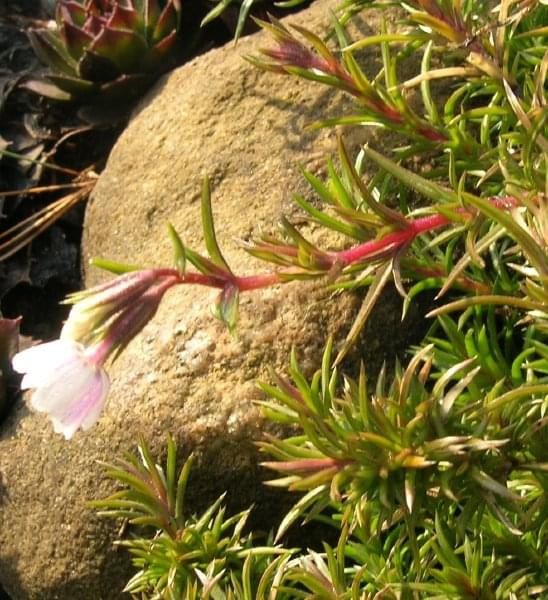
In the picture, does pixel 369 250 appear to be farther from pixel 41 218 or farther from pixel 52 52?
pixel 52 52

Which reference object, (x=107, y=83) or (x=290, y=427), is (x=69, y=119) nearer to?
(x=107, y=83)

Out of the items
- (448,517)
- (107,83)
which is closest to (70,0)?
(107,83)

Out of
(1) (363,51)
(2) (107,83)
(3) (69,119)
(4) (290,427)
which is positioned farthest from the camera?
(3) (69,119)

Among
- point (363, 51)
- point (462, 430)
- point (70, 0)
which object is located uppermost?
point (70, 0)

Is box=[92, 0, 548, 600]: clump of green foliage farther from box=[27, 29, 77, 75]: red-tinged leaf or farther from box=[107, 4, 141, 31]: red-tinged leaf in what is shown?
box=[27, 29, 77, 75]: red-tinged leaf

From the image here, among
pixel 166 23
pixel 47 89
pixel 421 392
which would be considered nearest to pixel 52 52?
pixel 47 89

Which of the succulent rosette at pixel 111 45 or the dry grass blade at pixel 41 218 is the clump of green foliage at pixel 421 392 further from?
the dry grass blade at pixel 41 218
